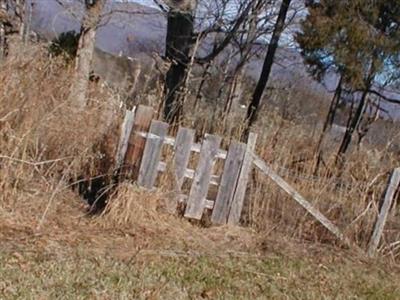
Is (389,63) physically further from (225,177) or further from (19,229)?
(19,229)

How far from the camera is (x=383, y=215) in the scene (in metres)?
5.89

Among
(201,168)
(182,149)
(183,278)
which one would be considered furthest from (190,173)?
(183,278)

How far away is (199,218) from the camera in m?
5.73

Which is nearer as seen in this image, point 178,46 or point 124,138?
point 124,138

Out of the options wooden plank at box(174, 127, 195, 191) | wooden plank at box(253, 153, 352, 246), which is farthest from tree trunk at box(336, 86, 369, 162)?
wooden plank at box(174, 127, 195, 191)

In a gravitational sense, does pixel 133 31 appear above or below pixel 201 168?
above

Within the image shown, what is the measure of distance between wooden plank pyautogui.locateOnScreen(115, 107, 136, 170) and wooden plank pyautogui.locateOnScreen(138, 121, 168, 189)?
0.43 metres

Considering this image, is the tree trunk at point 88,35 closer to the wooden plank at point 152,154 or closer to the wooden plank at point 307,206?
the wooden plank at point 152,154

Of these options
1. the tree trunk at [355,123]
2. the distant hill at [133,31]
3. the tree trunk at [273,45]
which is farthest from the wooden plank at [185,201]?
the tree trunk at [355,123]

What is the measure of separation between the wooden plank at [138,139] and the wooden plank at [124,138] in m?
0.09

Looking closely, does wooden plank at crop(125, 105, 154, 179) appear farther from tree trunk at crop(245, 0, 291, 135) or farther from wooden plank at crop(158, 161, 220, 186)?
tree trunk at crop(245, 0, 291, 135)

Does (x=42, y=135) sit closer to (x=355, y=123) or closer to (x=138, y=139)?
(x=138, y=139)

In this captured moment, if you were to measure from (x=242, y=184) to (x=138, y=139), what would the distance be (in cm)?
130

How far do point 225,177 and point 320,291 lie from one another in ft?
5.64
